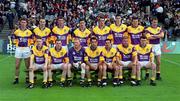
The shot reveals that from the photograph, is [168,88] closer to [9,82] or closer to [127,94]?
Result: [127,94]

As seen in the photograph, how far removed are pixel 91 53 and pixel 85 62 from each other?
32 cm

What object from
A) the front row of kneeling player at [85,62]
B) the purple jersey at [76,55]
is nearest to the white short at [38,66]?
the front row of kneeling player at [85,62]

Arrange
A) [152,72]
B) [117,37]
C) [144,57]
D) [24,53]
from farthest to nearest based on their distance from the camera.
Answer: [117,37] → [24,53] → [144,57] → [152,72]

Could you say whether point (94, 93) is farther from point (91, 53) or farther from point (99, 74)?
point (91, 53)

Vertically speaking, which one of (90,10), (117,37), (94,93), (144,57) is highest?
(90,10)

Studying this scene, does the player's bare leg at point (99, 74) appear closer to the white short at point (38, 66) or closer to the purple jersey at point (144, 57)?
the purple jersey at point (144, 57)

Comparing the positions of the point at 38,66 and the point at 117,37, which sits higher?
the point at 117,37

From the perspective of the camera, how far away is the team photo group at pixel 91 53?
12.7 meters

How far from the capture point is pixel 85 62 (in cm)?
1271

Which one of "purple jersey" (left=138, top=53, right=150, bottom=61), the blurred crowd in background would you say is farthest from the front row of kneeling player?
the blurred crowd in background

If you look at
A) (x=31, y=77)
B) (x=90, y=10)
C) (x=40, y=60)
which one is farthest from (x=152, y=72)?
(x=90, y=10)

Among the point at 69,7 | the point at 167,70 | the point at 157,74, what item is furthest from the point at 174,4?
the point at 157,74

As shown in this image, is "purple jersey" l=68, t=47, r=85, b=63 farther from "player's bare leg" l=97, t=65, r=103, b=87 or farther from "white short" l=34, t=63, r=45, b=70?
"white short" l=34, t=63, r=45, b=70

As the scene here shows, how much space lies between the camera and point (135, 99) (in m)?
10.9
